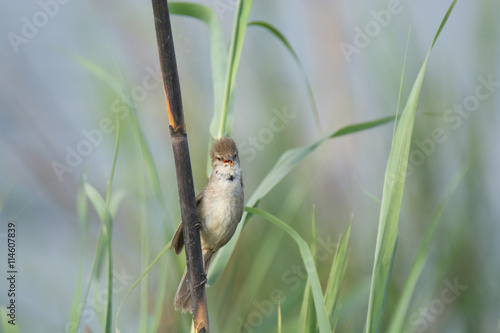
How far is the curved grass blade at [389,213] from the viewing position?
4.08ft

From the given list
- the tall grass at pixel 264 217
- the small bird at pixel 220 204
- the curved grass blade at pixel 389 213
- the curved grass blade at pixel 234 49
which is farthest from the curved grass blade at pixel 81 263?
the curved grass blade at pixel 389 213

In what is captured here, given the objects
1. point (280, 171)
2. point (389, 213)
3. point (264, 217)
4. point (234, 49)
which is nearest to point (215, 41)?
point (234, 49)

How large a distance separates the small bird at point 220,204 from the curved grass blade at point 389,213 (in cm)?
53

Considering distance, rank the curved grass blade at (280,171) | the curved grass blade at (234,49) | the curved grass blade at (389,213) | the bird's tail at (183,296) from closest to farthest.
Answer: the curved grass blade at (389,213) < the curved grass blade at (234,49) < the curved grass blade at (280,171) < the bird's tail at (183,296)

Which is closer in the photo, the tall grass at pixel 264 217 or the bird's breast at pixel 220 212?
the tall grass at pixel 264 217

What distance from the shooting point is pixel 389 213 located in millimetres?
1271

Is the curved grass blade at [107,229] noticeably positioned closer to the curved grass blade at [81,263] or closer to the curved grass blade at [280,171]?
the curved grass blade at [81,263]

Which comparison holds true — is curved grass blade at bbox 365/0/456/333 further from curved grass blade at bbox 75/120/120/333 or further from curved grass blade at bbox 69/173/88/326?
curved grass blade at bbox 69/173/88/326

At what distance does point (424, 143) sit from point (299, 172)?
0.51m

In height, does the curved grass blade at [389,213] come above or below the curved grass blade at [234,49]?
below

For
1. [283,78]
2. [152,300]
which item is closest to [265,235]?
[152,300]

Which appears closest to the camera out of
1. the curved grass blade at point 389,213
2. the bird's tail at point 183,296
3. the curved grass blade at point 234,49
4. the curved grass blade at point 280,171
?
the curved grass blade at point 389,213

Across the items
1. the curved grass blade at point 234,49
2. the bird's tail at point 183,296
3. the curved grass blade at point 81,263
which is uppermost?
the curved grass blade at point 234,49

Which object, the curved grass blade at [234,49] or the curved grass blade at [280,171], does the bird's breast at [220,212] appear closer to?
the curved grass blade at [280,171]
